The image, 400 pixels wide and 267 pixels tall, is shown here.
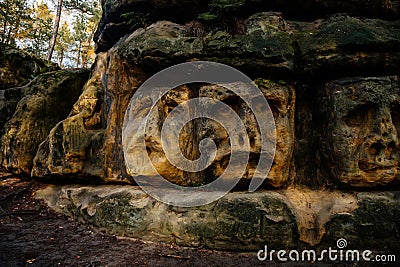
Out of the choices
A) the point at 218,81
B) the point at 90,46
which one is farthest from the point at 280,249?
the point at 90,46

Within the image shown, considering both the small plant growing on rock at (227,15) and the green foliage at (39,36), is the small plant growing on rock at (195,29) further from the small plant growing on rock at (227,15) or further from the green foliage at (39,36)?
the green foliage at (39,36)

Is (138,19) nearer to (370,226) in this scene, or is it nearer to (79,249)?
(79,249)

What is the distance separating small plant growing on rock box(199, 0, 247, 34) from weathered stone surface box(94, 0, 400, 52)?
22 centimetres

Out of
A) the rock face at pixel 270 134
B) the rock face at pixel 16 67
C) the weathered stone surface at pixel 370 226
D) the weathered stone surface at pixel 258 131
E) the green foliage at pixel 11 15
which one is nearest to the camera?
the weathered stone surface at pixel 370 226

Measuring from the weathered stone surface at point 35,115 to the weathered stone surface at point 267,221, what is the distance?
4277 millimetres

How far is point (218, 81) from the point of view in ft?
21.1

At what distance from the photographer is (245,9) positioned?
7.27 meters

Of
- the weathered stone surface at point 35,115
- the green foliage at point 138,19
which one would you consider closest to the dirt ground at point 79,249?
the weathered stone surface at point 35,115

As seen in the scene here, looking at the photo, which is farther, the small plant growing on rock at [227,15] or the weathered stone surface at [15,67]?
the weathered stone surface at [15,67]

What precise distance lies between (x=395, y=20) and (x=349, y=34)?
1956 mm

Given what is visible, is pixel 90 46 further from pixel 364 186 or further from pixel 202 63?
pixel 364 186

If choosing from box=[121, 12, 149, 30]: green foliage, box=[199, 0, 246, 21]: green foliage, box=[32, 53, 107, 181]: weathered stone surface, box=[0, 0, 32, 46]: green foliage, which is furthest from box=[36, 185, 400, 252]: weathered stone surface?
box=[0, 0, 32, 46]: green foliage

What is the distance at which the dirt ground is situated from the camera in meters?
4.65

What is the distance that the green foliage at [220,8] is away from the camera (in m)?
6.74
